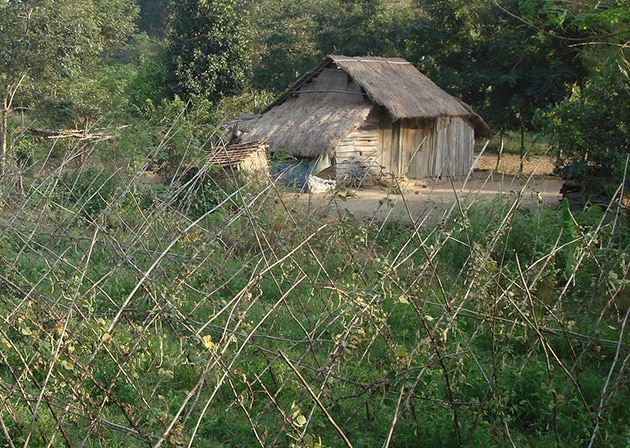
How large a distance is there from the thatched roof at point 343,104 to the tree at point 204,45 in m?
2.23

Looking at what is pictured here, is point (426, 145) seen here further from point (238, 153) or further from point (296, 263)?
point (296, 263)

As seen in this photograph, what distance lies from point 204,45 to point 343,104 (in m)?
4.55

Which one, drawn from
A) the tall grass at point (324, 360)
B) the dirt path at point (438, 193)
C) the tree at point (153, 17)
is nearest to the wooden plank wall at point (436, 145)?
the dirt path at point (438, 193)

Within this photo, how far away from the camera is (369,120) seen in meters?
16.3

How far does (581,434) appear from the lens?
148 inches

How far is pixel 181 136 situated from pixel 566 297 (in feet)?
19.0

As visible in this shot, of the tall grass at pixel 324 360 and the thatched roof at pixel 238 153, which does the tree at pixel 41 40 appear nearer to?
the thatched roof at pixel 238 153

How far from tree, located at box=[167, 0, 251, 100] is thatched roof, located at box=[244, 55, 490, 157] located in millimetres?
2233

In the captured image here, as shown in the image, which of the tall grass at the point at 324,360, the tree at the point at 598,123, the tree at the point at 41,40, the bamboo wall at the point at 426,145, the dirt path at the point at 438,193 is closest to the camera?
the tall grass at the point at 324,360

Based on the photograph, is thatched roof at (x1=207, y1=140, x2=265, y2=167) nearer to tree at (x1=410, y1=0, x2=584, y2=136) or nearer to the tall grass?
the tall grass

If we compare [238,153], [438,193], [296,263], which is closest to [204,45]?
[238,153]

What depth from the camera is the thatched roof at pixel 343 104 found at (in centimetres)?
1548

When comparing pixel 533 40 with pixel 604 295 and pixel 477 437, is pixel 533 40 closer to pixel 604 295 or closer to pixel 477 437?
pixel 604 295

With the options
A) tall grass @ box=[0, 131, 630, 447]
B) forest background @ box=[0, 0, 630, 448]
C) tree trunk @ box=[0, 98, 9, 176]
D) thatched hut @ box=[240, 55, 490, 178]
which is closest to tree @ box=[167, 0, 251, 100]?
forest background @ box=[0, 0, 630, 448]
